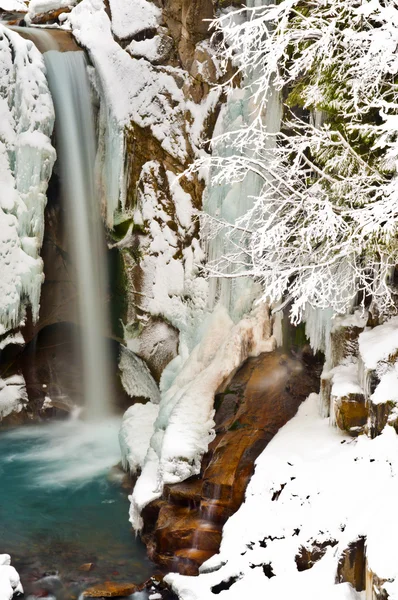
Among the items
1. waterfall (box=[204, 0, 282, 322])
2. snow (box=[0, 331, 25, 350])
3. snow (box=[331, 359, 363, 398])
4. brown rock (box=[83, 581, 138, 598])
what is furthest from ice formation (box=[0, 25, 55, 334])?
snow (box=[331, 359, 363, 398])

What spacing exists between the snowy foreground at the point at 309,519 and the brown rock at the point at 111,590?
48cm

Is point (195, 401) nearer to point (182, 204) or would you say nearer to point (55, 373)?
point (182, 204)

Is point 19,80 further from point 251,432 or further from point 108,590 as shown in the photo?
point 108,590

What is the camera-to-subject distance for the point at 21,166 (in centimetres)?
1158

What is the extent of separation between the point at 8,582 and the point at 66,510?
2.46 metres

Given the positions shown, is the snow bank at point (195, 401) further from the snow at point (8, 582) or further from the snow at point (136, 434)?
the snow at point (8, 582)

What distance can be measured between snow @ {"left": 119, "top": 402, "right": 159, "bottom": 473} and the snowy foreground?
308cm

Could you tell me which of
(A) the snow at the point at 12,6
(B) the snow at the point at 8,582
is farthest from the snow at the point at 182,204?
(A) the snow at the point at 12,6

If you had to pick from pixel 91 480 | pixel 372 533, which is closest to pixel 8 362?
pixel 91 480

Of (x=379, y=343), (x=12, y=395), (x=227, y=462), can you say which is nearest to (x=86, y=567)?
(x=227, y=462)

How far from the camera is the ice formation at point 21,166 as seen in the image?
11562mm

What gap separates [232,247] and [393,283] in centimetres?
343

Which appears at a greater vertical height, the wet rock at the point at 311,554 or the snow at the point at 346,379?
the snow at the point at 346,379

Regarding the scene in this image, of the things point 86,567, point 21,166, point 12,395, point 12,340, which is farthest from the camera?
point 12,395
